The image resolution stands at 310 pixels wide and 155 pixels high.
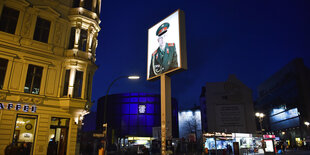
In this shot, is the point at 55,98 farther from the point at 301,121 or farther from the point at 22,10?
the point at 301,121

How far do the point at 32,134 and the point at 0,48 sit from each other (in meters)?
7.93

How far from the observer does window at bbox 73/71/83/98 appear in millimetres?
22263

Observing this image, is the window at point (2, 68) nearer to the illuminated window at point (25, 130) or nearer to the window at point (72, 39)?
the illuminated window at point (25, 130)

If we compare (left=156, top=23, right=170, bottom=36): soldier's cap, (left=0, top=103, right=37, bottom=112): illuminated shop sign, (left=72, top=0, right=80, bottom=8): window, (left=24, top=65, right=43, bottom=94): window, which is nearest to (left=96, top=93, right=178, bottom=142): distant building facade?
(left=156, top=23, right=170, bottom=36): soldier's cap

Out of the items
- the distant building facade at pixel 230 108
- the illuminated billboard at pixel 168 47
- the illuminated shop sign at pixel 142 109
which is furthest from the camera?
the illuminated shop sign at pixel 142 109

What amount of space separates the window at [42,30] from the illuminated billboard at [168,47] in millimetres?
10810

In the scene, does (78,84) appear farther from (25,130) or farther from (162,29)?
(162,29)

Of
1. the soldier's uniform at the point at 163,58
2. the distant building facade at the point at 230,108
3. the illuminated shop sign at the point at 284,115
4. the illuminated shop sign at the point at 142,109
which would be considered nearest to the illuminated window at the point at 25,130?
the soldier's uniform at the point at 163,58

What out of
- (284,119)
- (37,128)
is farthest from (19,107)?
(284,119)

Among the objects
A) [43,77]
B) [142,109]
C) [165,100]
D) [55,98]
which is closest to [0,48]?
[43,77]

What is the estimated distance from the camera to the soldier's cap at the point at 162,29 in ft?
76.5

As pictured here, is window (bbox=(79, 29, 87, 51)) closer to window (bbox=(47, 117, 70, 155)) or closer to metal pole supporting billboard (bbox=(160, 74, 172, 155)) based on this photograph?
window (bbox=(47, 117, 70, 155))

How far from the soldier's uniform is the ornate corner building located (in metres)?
6.76

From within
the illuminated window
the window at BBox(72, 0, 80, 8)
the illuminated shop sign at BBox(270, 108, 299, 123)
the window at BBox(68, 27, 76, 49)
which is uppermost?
the window at BBox(72, 0, 80, 8)
